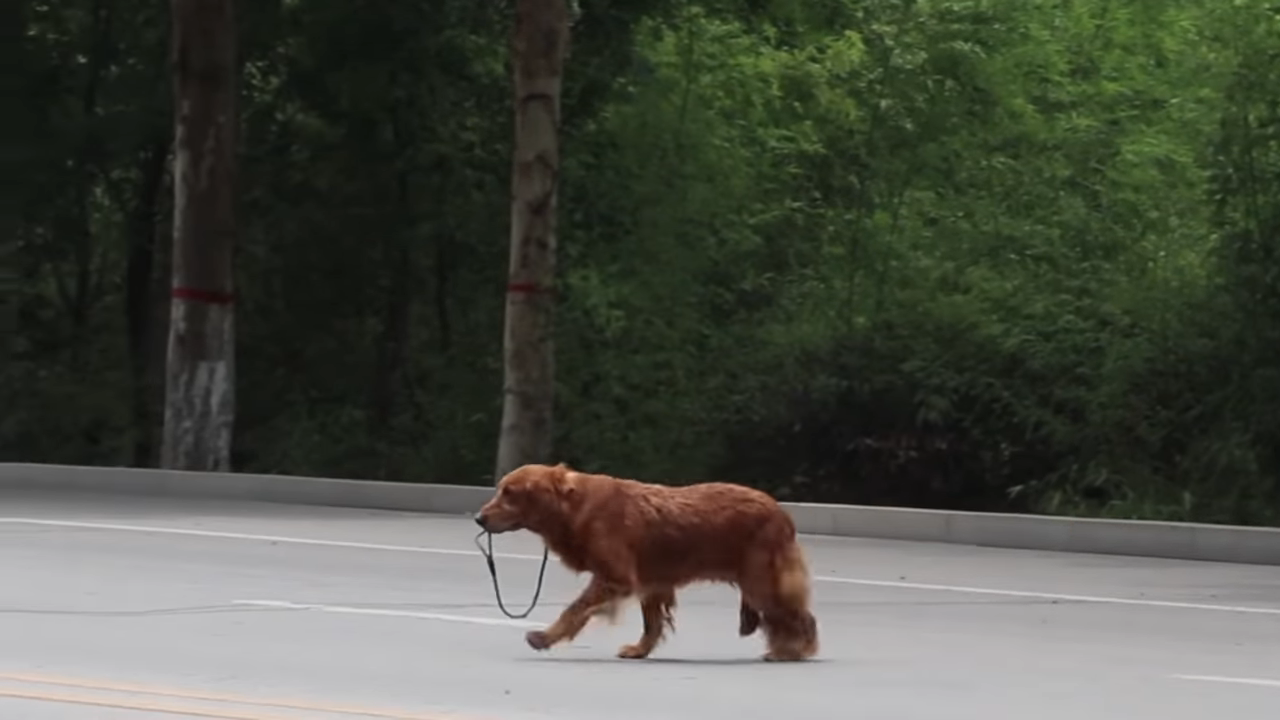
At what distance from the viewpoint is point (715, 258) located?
30219 millimetres

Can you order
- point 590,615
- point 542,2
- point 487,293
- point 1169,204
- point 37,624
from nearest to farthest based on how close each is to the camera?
point 590,615
point 37,624
point 542,2
point 1169,204
point 487,293

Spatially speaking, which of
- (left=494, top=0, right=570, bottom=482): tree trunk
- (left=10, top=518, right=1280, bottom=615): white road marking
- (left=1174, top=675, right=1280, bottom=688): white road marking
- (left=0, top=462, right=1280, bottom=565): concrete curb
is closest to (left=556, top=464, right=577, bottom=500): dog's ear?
(left=1174, top=675, right=1280, bottom=688): white road marking

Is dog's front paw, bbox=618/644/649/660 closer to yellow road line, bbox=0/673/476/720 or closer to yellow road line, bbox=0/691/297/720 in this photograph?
yellow road line, bbox=0/673/476/720

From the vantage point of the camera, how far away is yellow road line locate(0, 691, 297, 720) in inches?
400

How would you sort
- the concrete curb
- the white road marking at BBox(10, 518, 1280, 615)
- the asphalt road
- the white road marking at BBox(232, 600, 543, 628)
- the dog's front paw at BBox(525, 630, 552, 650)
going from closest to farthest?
the asphalt road → the dog's front paw at BBox(525, 630, 552, 650) → the white road marking at BBox(232, 600, 543, 628) → the white road marking at BBox(10, 518, 1280, 615) → the concrete curb

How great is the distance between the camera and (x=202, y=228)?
2734cm

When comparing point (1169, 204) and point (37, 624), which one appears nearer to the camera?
point (37, 624)

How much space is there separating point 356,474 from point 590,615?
1935 cm

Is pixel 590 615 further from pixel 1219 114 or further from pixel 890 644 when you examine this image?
pixel 1219 114

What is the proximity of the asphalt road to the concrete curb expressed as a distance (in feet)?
1.20

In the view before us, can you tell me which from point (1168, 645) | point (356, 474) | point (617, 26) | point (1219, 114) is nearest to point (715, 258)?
point (617, 26)

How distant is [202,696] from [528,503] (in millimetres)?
1983

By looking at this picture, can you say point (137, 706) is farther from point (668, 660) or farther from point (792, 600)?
point (792, 600)

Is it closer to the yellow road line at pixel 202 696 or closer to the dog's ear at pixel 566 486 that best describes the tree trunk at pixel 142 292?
the dog's ear at pixel 566 486
